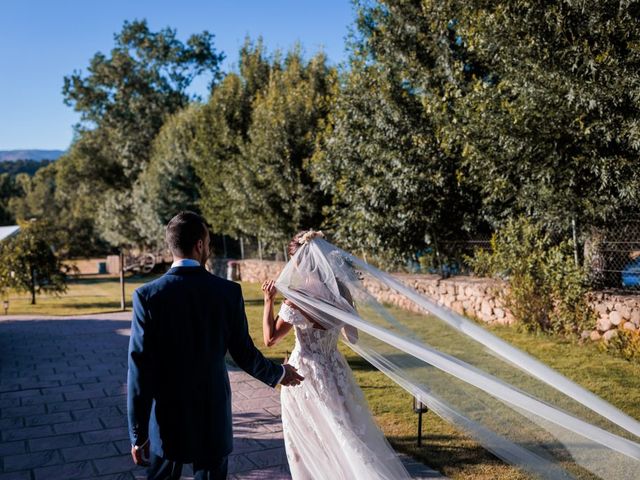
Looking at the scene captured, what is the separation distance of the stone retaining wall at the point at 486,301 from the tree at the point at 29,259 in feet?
37.8

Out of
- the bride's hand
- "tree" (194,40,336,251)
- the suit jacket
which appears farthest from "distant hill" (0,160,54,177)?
the suit jacket

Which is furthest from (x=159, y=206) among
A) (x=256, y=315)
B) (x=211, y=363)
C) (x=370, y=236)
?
(x=211, y=363)

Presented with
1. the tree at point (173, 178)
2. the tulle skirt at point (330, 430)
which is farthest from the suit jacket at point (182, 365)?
the tree at point (173, 178)

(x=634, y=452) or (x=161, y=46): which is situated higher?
(x=161, y=46)

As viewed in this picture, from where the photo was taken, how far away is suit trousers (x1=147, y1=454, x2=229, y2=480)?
3.24m

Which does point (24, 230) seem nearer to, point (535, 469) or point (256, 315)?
point (256, 315)

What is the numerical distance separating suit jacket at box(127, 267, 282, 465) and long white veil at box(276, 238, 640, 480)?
3.54ft

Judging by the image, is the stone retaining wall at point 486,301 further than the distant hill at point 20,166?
No

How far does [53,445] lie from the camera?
5.88 m

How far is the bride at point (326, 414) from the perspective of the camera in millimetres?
4105

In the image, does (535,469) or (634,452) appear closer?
(634,452)

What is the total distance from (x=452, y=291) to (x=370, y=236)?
91.9 inches

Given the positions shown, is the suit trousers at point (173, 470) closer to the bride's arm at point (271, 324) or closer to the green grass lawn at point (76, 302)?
the bride's arm at point (271, 324)

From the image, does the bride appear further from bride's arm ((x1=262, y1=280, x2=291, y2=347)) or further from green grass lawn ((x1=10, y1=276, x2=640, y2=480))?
green grass lawn ((x1=10, y1=276, x2=640, y2=480))
